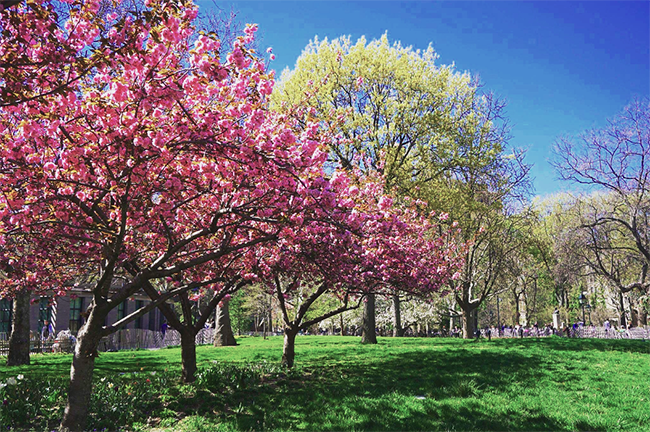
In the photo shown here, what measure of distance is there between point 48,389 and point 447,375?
7629 mm

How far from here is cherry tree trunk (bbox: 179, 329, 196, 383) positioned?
923cm

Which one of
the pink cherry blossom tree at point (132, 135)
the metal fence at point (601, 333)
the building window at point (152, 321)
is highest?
the pink cherry blossom tree at point (132, 135)

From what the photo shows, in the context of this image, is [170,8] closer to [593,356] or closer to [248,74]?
[248,74]

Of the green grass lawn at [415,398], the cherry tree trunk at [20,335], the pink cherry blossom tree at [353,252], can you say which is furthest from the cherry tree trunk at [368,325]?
the cherry tree trunk at [20,335]

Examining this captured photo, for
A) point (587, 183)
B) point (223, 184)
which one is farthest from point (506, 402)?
point (587, 183)

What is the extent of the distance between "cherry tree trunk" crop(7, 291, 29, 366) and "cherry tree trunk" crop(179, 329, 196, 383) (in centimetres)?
746

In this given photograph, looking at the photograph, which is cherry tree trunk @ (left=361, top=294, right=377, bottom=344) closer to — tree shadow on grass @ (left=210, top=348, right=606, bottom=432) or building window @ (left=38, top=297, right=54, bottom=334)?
tree shadow on grass @ (left=210, top=348, right=606, bottom=432)

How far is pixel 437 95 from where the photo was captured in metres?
23.0

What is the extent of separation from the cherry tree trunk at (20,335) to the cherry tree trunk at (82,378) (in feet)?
31.4

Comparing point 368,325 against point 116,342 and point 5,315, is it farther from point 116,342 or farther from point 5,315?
point 5,315

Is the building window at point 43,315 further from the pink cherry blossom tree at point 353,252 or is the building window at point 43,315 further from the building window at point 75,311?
the pink cherry blossom tree at point 353,252

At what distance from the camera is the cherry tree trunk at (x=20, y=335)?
13.8 metres

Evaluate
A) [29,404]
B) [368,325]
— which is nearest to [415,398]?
[29,404]

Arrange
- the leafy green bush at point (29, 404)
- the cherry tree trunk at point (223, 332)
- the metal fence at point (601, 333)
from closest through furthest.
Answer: the leafy green bush at point (29, 404), the cherry tree trunk at point (223, 332), the metal fence at point (601, 333)
